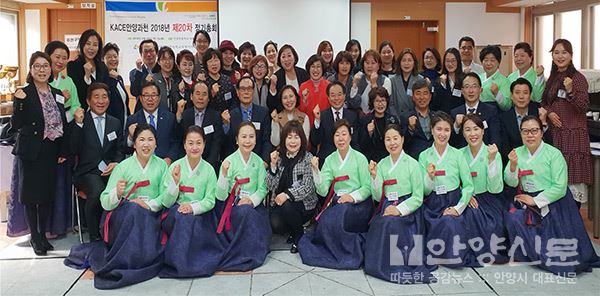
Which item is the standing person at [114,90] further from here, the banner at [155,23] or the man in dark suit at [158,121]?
the banner at [155,23]

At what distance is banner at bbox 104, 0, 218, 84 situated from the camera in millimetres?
7797

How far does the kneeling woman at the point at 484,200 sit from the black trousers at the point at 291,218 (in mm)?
1181

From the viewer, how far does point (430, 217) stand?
3.65 metres

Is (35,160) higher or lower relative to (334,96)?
lower

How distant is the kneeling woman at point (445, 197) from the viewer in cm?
355

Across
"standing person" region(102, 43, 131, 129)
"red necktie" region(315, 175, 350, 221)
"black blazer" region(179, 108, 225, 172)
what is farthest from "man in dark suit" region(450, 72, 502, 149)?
"standing person" region(102, 43, 131, 129)

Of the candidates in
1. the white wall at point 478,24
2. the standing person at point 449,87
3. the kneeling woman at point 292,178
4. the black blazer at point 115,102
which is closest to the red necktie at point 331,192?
the kneeling woman at point 292,178

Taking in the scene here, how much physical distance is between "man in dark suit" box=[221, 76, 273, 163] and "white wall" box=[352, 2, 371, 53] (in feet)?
13.6

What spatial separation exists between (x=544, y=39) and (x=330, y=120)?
5740 millimetres

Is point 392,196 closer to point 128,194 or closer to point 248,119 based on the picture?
point 248,119

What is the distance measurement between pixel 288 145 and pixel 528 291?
184cm

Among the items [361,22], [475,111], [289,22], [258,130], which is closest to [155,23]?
[289,22]

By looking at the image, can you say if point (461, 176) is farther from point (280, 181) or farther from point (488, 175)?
point (280, 181)

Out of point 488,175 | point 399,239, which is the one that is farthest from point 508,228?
point 399,239
